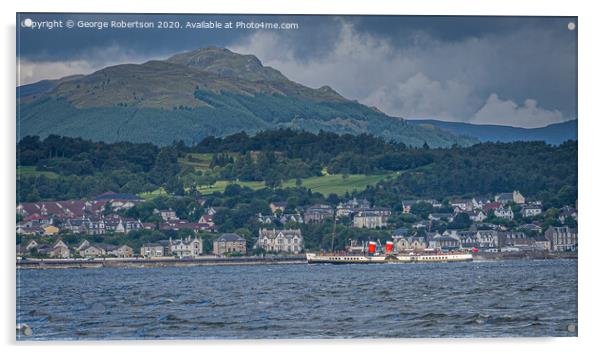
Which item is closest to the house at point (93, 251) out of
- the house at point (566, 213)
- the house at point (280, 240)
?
the house at point (280, 240)

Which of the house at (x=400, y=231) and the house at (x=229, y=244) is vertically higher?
the house at (x=400, y=231)

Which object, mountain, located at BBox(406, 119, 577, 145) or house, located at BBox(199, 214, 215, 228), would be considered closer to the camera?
mountain, located at BBox(406, 119, 577, 145)

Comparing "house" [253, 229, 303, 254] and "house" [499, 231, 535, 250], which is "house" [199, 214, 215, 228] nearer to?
"house" [253, 229, 303, 254]

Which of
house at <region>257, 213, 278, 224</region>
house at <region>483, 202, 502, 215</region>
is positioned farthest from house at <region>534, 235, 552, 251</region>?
house at <region>257, 213, 278, 224</region>

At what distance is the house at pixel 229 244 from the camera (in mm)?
23125

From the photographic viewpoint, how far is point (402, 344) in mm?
12930

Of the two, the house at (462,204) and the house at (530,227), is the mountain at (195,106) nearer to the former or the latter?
the house at (462,204)

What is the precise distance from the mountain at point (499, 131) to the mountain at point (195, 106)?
38cm

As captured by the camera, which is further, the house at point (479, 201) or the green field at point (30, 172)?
the house at point (479, 201)

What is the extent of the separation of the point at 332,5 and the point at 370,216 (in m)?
10.2

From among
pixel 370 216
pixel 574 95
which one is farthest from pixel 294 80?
pixel 370 216

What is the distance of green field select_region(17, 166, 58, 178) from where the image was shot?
13.6 metres

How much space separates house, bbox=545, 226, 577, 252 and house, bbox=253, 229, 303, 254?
23.5ft

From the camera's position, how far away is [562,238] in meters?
16.4
